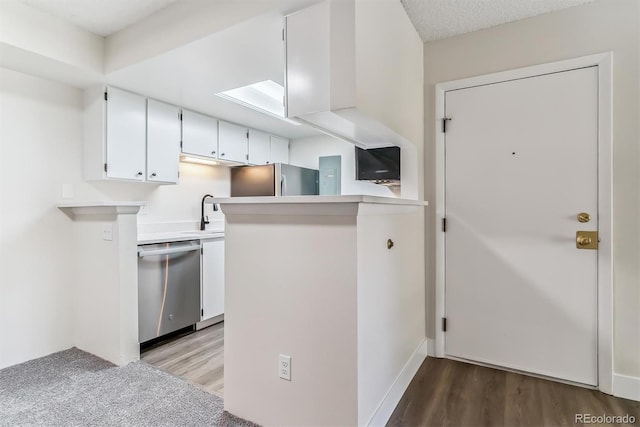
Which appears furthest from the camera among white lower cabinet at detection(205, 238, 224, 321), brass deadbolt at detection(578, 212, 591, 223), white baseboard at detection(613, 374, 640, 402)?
white lower cabinet at detection(205, 238, 224, 321)

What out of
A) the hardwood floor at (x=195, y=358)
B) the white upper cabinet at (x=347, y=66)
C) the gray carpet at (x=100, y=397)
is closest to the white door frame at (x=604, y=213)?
the white upper cabinet at (x=347, y=66)

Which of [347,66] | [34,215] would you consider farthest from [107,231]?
[347,66]

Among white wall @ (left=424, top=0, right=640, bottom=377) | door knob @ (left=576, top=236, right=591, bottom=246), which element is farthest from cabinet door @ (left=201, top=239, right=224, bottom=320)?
white wall @ (left=424, top=0, right=640, bottom=377)

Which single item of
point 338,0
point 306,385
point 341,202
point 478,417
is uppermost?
point 338,0

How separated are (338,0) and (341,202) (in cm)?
99

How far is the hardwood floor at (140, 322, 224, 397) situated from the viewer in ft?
6.95

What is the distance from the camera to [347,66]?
156 centimetres

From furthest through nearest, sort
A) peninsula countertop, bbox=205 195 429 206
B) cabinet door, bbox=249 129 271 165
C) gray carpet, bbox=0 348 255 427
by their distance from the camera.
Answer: cabinet door, bbox=249 129 271 165
gray carpet, bbox=0 348 255 427
peninsula countertop, bbox=205 195 429 206

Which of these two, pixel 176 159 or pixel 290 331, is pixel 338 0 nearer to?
pixel 290 331

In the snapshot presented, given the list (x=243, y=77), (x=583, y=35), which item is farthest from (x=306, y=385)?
(x=583, y=35)

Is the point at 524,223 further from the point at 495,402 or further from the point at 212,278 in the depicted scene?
the point at 212,278

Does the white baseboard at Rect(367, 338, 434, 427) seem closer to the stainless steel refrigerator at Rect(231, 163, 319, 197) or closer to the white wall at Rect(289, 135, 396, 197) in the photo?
the white wall at Rect(289, 135, 396, 197)

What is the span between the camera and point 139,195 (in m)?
3.16

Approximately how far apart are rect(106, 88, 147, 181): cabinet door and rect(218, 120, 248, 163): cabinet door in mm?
890
